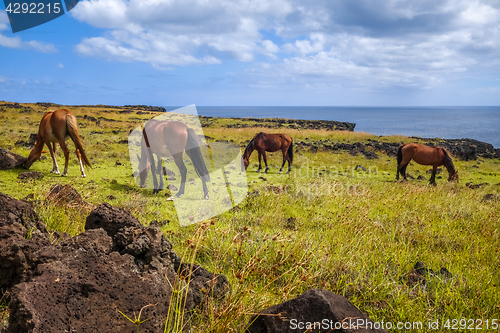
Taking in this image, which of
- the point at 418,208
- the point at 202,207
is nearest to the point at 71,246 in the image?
the point at 202,207

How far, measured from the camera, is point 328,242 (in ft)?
16.3

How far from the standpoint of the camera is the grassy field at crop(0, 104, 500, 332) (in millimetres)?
3418

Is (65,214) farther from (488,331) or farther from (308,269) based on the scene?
(488,331)

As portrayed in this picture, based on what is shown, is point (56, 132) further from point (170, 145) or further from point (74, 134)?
point (170, 145)

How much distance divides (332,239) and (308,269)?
1.47 meters

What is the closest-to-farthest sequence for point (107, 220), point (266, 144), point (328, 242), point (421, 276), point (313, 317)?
point (313, 317), point (107, 220), point (421, 276), point (328, 242), point (266, 144)

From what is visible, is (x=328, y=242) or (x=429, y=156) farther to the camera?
(x=429, y=156)

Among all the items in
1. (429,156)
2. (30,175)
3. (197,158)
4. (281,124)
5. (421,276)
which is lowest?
(421,276)

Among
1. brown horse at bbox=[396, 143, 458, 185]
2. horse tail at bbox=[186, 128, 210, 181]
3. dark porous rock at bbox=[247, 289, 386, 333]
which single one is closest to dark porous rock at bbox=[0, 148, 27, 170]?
horse tail at bbox=[186, 128, 210, 181]

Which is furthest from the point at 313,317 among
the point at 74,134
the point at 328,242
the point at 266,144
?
the point at 266,144

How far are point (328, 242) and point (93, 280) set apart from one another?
11.9 ft

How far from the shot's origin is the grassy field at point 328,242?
342cm

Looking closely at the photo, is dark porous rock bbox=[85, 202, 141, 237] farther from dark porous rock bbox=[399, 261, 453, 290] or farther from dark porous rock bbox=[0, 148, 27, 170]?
dark porous rock bbox=[0, 148, 27, 170]

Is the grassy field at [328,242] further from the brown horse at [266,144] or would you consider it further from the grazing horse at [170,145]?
the brown horse at [266,144]
